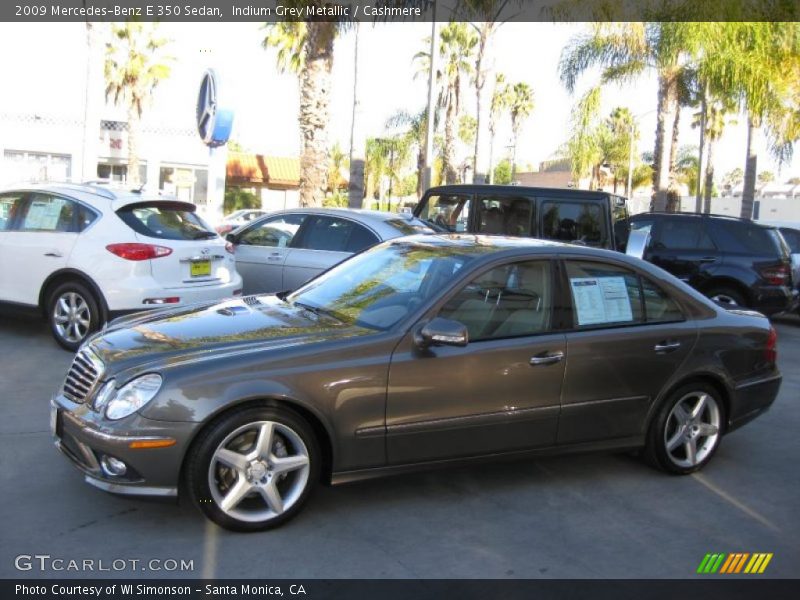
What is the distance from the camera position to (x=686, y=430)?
203 inches

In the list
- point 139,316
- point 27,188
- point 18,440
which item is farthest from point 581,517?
point 27,188

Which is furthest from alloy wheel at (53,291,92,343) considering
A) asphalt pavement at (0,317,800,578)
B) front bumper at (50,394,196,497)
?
front bumper at (50,394,196,497)

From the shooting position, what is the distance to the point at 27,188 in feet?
26.9

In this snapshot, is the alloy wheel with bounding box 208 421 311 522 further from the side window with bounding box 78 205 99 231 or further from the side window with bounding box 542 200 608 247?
the side window with bounding box 542 200 608 247

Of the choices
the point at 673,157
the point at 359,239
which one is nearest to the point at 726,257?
the point at 359,239

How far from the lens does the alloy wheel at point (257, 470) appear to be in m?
3.86

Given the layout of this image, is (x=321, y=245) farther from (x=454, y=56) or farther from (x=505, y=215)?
(x=454, y=56)

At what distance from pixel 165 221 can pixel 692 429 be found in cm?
538

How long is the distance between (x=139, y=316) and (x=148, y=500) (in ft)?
5.02

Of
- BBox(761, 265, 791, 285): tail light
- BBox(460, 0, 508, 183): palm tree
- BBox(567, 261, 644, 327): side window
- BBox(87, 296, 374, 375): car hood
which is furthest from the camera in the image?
BBox(460, 0, 508, 183): palm tree

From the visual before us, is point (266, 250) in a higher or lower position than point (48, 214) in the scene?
lower

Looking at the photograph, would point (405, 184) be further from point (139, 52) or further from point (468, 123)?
point (139, 52)

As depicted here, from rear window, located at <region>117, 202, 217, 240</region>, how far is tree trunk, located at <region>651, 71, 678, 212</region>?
16.1m

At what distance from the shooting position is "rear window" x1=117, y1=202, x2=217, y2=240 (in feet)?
25.4
